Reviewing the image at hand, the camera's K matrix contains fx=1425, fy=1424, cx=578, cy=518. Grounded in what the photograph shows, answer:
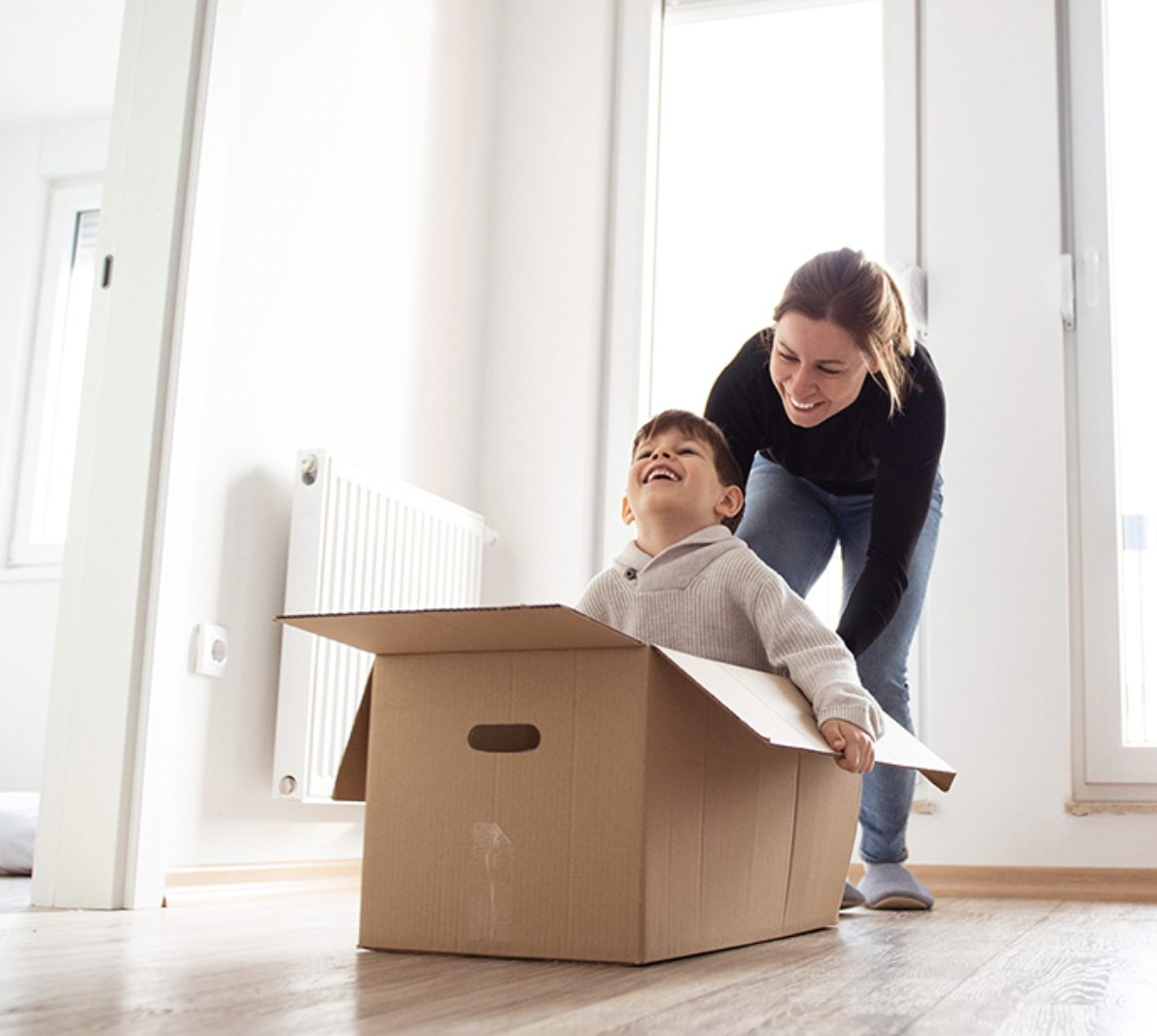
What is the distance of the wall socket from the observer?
2.05 meters

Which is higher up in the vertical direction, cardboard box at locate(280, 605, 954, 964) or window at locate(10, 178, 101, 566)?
window at locate(10, 178, 101, 566)

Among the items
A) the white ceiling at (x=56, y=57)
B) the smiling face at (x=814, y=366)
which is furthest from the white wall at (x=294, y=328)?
the white ceiling at (x=56, y=57)

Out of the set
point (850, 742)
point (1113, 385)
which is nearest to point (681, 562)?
point (850, 742)

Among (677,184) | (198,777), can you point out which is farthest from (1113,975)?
(677,184)

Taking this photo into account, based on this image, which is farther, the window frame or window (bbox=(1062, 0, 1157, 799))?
the window frame

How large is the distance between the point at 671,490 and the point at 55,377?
309 cm

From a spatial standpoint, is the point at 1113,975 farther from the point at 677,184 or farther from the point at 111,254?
the point at 677,184

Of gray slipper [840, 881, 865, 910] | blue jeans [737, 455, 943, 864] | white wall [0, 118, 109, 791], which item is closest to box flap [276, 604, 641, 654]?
blue jeans [737, 455, 943, 864]

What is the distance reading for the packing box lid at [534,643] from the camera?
3.84ft

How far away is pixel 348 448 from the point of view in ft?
8.24

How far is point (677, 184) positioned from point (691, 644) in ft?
5.74

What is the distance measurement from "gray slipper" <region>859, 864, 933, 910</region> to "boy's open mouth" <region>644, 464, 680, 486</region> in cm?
69

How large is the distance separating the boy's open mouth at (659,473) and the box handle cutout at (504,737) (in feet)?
1.31

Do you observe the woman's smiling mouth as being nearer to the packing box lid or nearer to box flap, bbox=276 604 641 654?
the packing box lid
